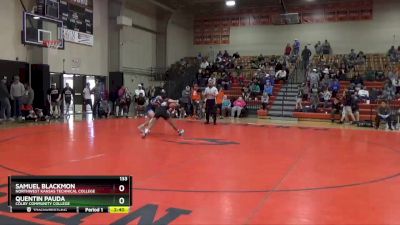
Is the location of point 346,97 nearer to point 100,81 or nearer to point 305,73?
point 305,73

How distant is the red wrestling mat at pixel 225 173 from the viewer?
14.0 ft

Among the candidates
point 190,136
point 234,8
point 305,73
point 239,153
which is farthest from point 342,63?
point 239,153

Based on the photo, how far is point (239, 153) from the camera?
862cm

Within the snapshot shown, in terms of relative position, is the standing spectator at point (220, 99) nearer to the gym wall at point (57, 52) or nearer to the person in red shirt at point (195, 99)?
the person in red shirt at point (195, 99)

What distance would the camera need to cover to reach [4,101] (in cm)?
1622

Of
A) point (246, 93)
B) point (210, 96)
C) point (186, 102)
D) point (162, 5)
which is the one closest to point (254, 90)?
point (246, 93)

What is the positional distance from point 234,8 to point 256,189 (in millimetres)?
27222

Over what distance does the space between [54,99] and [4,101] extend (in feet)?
8.04

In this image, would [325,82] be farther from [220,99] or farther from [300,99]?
[220,99]

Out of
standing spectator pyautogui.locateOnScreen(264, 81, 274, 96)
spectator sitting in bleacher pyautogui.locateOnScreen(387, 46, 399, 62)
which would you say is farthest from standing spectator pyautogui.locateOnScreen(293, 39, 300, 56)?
spectator sitting in bleacher pyautogui.locateOnScreen(387, 46, 399, 62)

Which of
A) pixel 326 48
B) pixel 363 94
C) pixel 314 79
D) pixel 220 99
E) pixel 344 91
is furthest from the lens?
pixel 326 48
